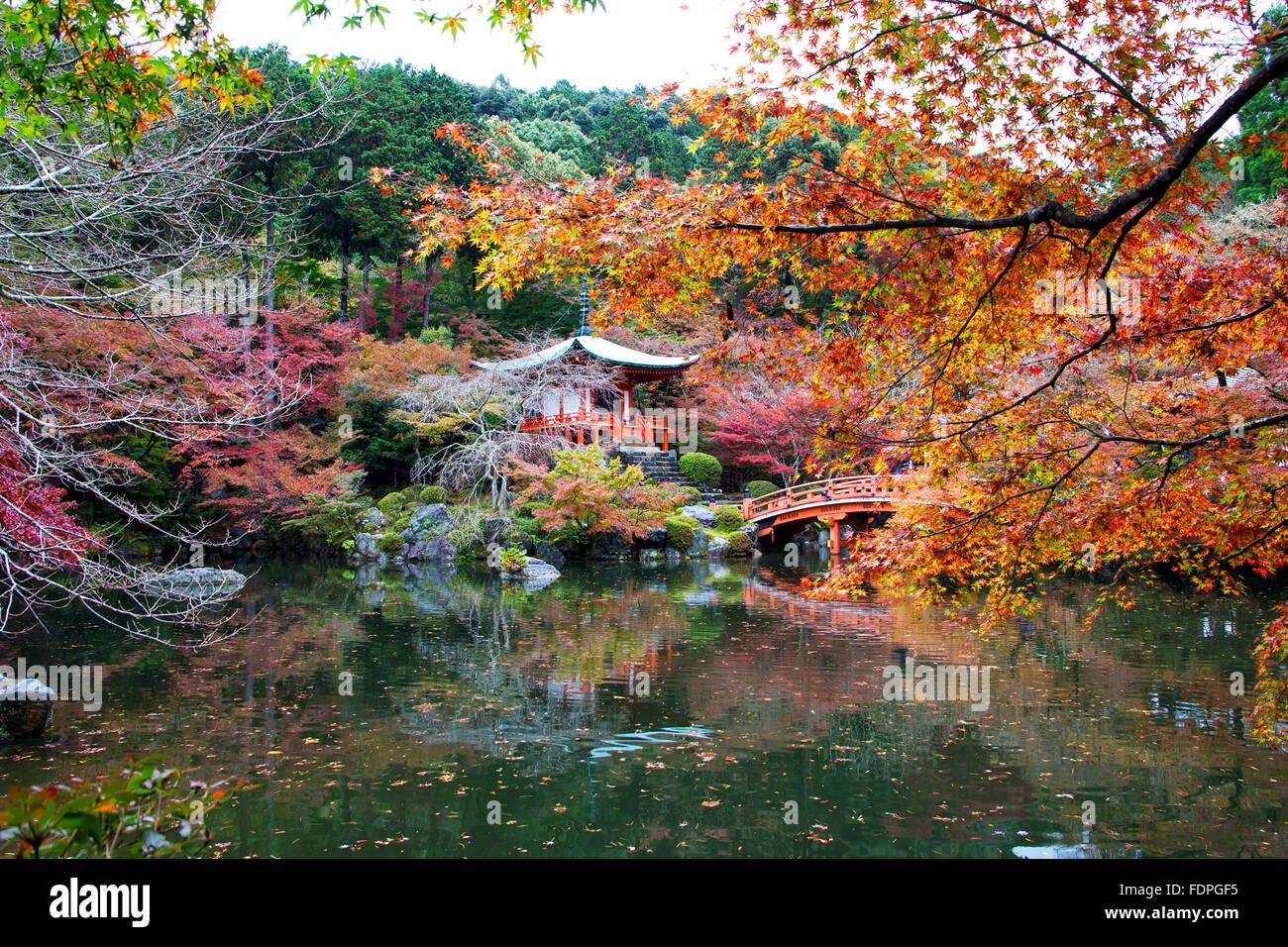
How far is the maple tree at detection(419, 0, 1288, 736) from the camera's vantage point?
11.0 feet

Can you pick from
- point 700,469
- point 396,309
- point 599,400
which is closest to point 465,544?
point 599,400

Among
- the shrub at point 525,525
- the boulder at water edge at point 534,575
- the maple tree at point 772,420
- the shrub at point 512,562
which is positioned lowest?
the boulder at water edge at point 534,575

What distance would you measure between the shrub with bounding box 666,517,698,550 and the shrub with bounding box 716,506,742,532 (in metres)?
1.44

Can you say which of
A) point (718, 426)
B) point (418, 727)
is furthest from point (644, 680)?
point (718, 426)

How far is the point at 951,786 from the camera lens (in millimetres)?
4996

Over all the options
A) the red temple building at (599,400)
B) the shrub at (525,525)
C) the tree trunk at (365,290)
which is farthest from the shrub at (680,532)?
the tree trunk at (365,290)

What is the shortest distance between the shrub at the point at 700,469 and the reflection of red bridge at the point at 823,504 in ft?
8.66

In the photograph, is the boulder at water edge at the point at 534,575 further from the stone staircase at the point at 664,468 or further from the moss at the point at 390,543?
the stone staircase at the point at 664,468

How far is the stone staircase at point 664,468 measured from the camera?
70.8ft

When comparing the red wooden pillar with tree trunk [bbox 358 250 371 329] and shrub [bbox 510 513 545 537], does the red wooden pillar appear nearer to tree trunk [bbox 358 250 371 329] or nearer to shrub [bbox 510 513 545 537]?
shrub [bbox 510 513 545 537]

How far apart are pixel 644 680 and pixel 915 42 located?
5.69 m
